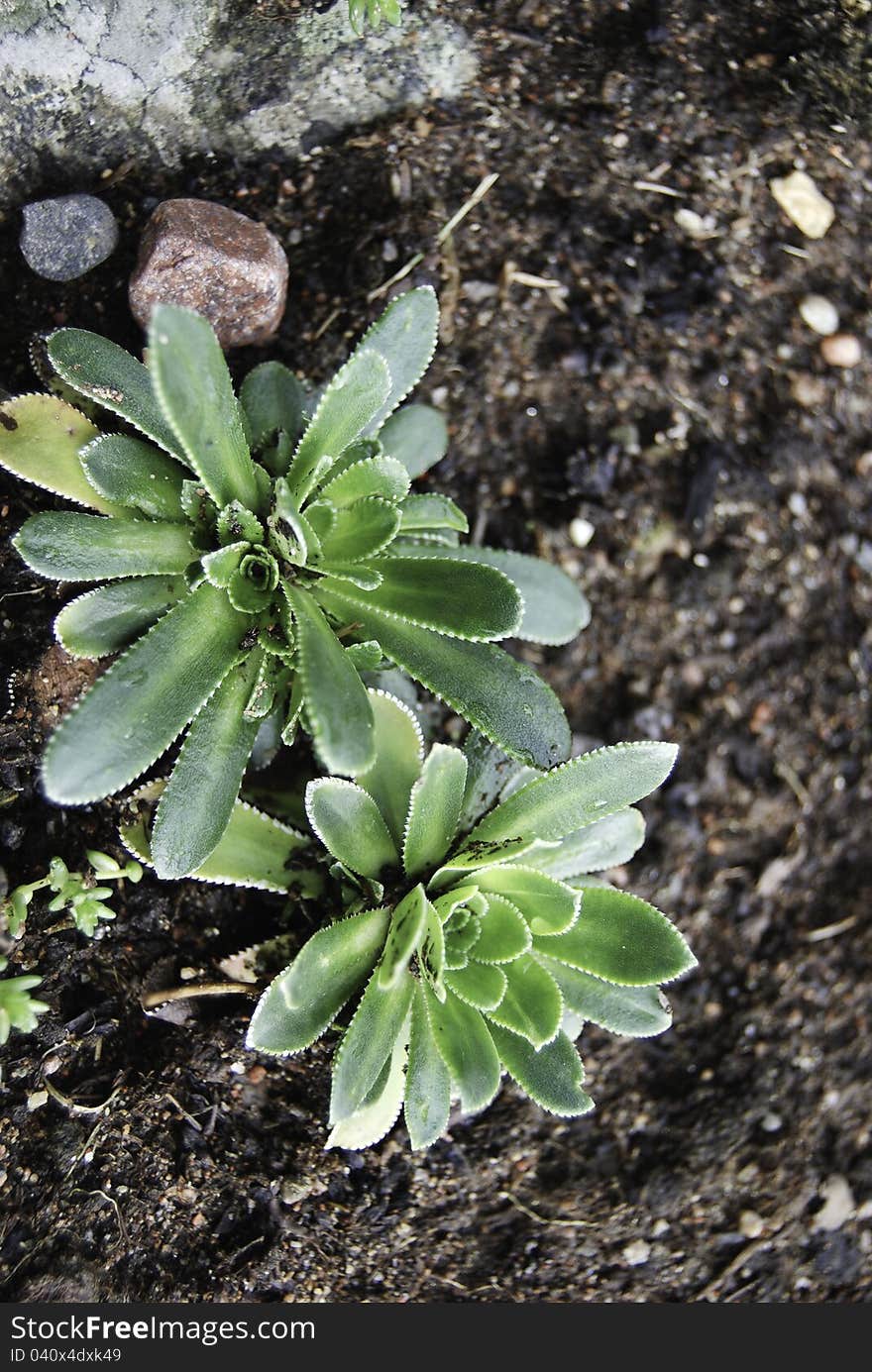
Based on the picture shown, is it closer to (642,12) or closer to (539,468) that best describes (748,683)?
(539,468)

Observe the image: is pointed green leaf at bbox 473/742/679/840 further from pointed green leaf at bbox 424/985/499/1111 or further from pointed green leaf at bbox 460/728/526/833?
pointed green leaf at bbox 424/985/499/1111

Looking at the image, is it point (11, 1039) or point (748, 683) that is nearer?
point (11, 1039)

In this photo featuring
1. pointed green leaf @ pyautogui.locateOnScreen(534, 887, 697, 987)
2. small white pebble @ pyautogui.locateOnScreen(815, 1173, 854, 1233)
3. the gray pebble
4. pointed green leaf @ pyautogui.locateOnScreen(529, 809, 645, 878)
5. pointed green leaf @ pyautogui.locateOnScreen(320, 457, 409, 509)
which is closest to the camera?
pointed green leaf @ pyautogui.locateOnScreen(320, 457, 409, 509)

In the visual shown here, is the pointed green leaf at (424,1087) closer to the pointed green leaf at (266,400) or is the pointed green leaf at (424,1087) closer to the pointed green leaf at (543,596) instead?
the pointed green leaf at (543,596)

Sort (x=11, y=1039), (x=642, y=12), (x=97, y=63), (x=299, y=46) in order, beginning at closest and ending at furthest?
(x=11, y=1039)
(x=97, y=63)
(x=299, y=46)
(x=642, y=12)

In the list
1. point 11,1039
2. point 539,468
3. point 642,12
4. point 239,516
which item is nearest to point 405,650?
point 239,516

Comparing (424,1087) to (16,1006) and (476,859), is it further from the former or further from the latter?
(16,1006)

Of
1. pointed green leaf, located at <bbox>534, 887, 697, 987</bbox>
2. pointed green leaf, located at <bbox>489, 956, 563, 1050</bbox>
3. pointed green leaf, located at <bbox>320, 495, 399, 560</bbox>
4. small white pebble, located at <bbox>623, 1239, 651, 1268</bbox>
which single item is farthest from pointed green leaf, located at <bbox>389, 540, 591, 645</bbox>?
small white pebble, located at <bbox>623, 1239, 651, 1268</bbox>
